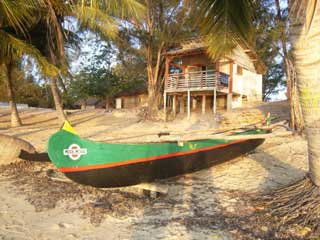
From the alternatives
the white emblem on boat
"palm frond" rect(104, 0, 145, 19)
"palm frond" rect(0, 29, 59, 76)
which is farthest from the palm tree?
"palm frond" rect(0, 29, 59, 76)

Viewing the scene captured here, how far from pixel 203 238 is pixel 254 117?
33.7ft

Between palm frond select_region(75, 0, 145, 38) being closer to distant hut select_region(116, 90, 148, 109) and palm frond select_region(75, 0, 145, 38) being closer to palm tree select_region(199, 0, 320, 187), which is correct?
palm tree select_region(199, 0, 320, 187)

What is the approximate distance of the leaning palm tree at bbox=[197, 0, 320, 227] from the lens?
3.22 m

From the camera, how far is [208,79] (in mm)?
15984

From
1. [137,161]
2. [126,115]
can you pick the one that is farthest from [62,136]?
[126,115]

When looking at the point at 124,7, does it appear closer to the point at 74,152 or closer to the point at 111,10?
the point at 111,10

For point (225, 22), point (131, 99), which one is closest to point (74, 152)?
point (225, 22)

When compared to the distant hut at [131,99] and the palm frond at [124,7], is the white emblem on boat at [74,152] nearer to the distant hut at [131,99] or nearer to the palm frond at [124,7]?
the palm frond at [124,7]

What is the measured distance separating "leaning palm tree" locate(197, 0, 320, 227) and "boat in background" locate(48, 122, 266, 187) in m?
1.37

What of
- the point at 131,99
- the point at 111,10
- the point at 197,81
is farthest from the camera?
the point at 131,99

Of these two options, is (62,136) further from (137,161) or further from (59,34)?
(59,34)

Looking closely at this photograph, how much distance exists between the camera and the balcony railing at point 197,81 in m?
15.9

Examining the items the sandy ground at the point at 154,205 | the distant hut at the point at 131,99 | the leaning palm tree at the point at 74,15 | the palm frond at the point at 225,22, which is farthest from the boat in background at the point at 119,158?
the distant hut at the point at 131,99

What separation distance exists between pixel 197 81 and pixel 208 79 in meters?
A: 0.72
